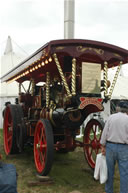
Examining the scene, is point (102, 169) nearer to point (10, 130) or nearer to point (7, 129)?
point (10, 130)

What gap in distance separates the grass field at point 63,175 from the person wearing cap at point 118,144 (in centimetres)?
63

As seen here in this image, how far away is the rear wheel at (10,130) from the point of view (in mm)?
4703

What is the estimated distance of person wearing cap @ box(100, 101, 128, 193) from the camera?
9.18ft

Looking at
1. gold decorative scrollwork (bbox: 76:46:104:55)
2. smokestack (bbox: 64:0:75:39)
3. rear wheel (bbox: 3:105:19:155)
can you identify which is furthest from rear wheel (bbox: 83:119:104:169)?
smokestack (bbox: 64:0:75:39)

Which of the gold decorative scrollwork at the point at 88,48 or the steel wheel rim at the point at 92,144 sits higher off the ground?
the gold decorative scrollwork at the point at 88,48

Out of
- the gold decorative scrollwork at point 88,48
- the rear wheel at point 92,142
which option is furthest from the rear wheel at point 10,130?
the gold decorative scrollwork at point 88,48

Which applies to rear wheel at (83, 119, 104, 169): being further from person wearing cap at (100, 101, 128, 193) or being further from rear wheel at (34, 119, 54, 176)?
person wearing cap at (100, 101, 128, 193)

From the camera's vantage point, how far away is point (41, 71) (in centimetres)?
470

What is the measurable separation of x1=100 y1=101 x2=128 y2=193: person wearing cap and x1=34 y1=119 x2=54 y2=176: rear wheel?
0.82 m

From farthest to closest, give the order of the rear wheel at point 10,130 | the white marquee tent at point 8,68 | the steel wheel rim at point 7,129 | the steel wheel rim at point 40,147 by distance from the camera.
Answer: the white marquee tent at point 8,68
the steel wheel rim at point 7,129
the rear wheel at point 10,130
the steel wheel rim at point 40,147

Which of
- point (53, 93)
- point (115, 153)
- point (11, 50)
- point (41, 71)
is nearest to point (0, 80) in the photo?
point (41, 71)

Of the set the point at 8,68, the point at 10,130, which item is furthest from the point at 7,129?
the point at 8,68

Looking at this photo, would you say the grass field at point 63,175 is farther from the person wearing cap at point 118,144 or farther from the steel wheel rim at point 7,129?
the person wearing cap at point 118,144

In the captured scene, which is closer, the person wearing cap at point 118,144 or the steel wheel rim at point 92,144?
the person wearing cap at point 118,144
